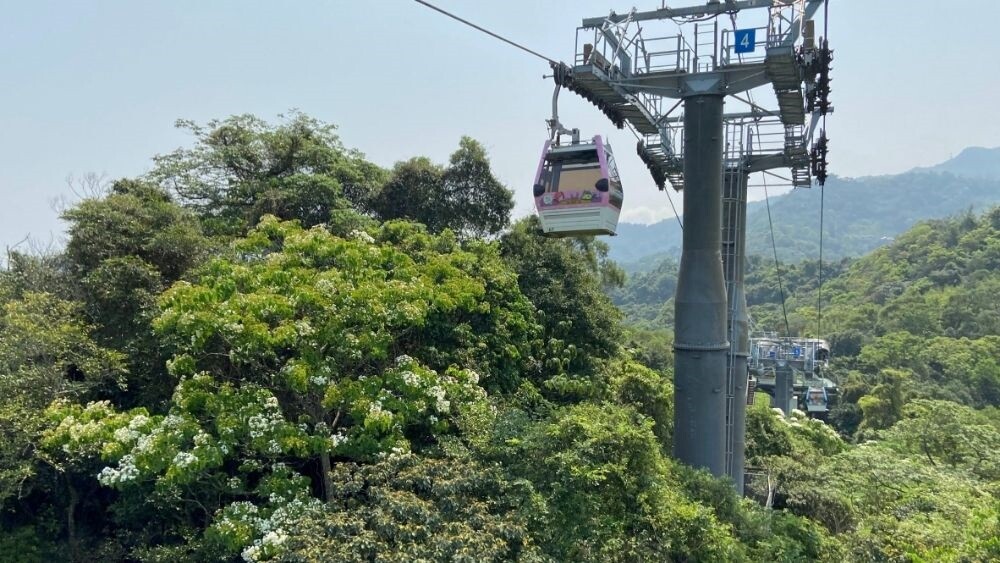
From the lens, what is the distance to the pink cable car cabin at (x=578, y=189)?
1038 cm

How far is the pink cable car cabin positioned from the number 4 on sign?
2.70 metres

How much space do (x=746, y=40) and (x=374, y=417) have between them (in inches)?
335

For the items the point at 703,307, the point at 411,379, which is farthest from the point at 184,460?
the point at 703,307

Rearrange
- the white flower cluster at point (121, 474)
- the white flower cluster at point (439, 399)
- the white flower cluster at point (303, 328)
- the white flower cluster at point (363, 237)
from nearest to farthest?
the white flower cluster at point (121, 474) < the white flower cluster at point (303, 328) < the white flower cluster at point (439, 399) < the white flower cluster at point (363, 237)

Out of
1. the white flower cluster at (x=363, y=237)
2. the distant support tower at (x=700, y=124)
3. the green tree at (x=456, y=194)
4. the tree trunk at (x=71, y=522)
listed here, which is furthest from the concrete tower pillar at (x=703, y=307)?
the tree trunk at (x=71, y=522)

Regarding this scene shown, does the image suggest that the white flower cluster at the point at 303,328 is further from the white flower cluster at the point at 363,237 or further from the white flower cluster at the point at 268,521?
the white flower cluster at the point at 363,237

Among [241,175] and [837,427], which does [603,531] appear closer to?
[241,175]

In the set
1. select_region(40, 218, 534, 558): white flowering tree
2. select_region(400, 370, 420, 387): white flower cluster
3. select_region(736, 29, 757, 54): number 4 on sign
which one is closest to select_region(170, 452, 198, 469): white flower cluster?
select_region(40, 218, 534, 558): white flowering tree

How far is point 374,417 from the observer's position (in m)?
9.03

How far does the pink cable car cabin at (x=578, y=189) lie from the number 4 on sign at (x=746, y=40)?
2696 millimetres

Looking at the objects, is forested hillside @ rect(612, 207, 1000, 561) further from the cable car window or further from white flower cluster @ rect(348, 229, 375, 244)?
white flower cluster @ rect(348, 229, 375, 244)

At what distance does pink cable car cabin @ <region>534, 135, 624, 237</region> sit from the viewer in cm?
1038

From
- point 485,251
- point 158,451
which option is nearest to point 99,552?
point 158,451

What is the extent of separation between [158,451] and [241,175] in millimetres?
12794
